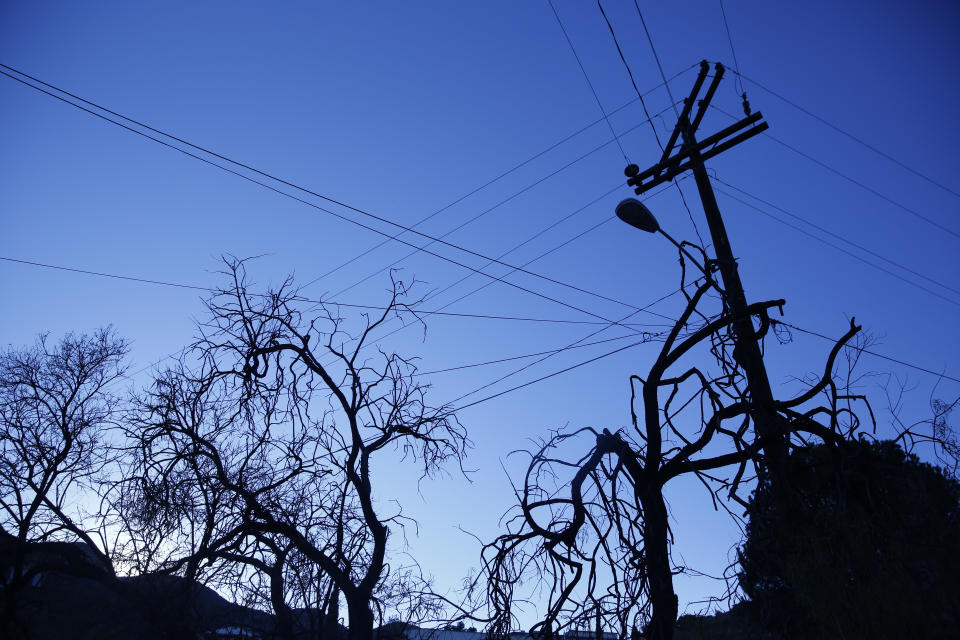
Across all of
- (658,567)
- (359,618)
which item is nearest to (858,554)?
(658,567)

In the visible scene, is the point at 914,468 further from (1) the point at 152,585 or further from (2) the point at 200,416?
(1) the point at 152,585

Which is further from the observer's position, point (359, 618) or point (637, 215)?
point (359, 618)

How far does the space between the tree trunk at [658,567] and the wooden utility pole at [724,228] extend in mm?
749

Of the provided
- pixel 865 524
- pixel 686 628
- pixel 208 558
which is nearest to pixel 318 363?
pixel 208 558

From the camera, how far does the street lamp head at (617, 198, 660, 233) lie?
4.94 m

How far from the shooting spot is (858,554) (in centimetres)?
305

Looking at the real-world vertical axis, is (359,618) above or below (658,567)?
below

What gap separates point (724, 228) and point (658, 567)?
318cm

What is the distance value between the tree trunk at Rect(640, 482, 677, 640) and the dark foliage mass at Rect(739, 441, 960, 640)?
1.41 feet

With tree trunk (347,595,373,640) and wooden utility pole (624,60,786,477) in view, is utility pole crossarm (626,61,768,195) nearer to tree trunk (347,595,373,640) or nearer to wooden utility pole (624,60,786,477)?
wooden utility pole (624,60,786,477)

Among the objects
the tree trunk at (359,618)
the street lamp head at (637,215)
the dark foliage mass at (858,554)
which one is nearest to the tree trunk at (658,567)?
the dark foliage mass at (858,554)

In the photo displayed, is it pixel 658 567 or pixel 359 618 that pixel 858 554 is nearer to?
pixel 658 567

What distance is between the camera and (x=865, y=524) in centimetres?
323

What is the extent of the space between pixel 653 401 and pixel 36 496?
12863mm
